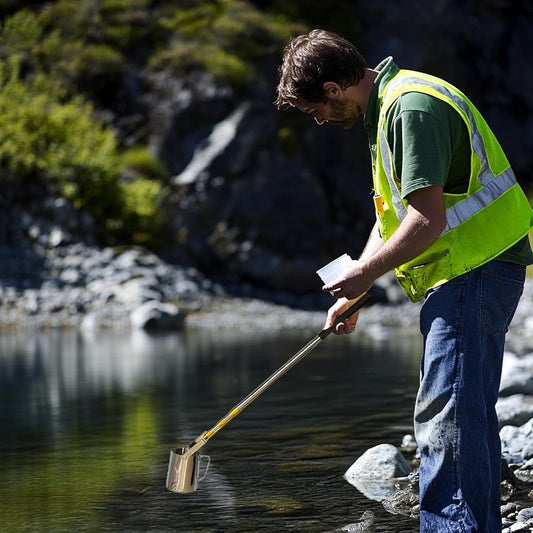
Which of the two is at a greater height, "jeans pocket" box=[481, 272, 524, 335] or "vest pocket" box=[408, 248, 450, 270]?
"vest pocket" box=[408, 248, 450, 270]

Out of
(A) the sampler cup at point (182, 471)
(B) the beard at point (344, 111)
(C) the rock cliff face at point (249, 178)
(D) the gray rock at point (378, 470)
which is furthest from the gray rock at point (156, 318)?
(B) the beard at point (344, 111)

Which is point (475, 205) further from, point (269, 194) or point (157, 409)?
point (269, 194)

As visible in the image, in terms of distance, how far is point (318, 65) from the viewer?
304cm

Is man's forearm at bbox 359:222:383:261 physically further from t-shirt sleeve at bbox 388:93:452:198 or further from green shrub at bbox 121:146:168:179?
green shrub at bbox 121:146:168:179

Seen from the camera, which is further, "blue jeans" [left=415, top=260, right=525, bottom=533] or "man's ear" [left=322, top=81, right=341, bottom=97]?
"man's ear" [left=322, top=81, right=341, bottom=97]

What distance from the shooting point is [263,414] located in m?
7.18

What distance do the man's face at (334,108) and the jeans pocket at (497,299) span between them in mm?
694

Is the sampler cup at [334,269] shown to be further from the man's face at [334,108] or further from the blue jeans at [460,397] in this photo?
the man's face at [334,108]

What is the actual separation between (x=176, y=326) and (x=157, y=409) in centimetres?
1033

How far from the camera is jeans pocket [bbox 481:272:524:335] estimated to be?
3061 mm

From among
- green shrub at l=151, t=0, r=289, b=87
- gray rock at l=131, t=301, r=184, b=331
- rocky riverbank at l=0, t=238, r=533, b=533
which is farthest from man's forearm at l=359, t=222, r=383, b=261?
green shrub at l=151, t=0, r=289, b=87

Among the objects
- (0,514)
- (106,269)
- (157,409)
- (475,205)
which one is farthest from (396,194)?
(106,269)

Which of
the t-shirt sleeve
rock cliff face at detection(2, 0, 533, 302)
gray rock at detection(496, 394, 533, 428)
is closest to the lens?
the t-shirt sleeve

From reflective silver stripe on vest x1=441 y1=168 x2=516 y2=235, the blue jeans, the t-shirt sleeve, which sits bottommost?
the blue jeans
